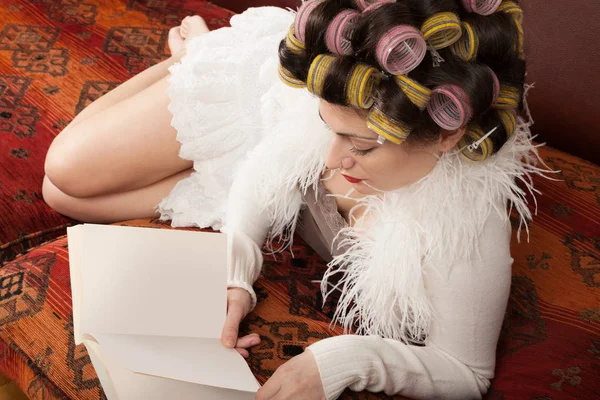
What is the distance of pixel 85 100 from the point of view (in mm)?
1931

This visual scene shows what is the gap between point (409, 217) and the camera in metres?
1.19

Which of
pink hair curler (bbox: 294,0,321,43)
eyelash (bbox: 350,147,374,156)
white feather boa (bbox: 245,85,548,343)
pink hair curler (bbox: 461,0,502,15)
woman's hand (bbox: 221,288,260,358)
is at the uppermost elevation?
pink hair curler (bbox: 461,0,502,15)

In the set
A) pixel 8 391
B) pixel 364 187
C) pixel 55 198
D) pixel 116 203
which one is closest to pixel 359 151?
pixel 364 187

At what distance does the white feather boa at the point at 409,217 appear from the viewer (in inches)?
44.9

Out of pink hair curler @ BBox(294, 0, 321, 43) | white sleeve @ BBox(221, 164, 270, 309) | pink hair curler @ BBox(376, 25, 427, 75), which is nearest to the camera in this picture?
pink hair curler @ BBox(376, 25, 427, 75)

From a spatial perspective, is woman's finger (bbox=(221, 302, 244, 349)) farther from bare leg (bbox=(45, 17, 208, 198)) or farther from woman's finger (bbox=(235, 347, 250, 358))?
bare leg (bbox=(45, 17, 208, 198))

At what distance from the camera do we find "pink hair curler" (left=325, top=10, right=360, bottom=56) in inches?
38.4

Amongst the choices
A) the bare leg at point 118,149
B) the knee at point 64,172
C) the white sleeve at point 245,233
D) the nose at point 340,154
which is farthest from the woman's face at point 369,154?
the knee at point 64,172

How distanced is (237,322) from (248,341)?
1.7 inches

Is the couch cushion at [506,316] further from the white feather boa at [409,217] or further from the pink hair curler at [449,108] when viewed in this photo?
the pink hair curler at [449,108]

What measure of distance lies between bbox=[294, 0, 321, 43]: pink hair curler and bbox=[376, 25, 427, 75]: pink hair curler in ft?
0.54

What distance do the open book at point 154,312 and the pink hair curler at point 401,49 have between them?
19.9 inches

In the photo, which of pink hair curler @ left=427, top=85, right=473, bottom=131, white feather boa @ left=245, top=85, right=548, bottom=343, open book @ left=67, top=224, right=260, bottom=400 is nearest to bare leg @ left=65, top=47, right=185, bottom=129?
white feather boa @ left=245, top=85, right=548, bottom=343

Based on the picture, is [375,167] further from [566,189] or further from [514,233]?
[566,189]
